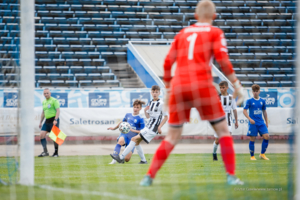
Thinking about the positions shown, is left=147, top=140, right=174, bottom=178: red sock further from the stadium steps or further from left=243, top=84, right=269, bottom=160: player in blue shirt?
the stadium steps

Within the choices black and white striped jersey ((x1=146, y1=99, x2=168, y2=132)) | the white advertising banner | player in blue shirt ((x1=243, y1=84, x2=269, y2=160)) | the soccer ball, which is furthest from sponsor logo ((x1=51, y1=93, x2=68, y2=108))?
player in blue shirt ((x1=243, y1=84, x2=269, y2=160))

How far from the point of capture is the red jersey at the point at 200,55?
3080mm

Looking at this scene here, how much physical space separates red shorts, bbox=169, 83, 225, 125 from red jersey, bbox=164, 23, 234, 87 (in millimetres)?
56

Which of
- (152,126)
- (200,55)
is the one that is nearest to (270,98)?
(152,126)

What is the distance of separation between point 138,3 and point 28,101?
683 centimetres

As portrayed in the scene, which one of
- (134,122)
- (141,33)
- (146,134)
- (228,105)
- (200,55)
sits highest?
(141,33)

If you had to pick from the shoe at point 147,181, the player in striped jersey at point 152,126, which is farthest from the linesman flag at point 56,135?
the shoe at point 147,181

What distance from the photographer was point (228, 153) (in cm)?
319

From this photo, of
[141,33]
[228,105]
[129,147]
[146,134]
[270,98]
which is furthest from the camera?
[270,98]

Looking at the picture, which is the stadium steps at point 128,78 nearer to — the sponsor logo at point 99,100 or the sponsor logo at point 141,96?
the sponsor logo at point 141,96

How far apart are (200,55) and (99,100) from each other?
10060 mm

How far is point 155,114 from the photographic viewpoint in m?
6.79

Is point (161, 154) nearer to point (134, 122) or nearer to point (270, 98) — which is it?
point (134, 122)

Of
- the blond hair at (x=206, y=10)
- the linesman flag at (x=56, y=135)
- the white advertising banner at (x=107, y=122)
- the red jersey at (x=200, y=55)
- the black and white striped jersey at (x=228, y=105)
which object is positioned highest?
the blond hair at (x=206, y=10)
